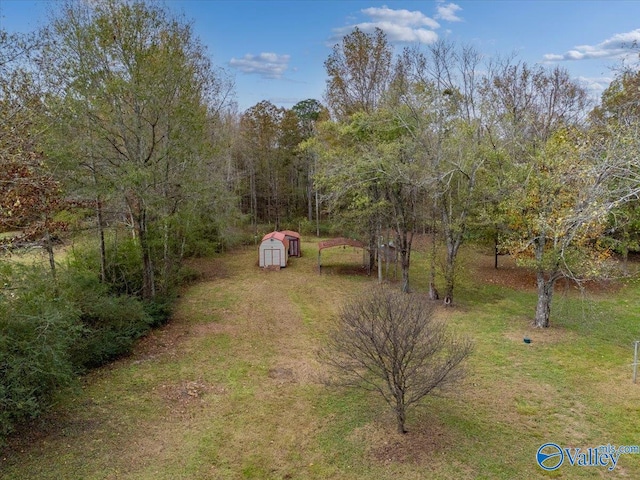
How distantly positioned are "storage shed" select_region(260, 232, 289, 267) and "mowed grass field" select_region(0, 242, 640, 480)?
8095 mm

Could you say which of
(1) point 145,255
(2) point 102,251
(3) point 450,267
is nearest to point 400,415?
(3) point 450,267

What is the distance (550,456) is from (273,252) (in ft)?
56.3

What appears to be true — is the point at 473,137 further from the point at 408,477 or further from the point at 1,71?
the point at 1,71

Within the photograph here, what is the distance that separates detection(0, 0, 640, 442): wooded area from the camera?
774cm

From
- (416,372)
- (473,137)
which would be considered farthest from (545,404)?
(473,137)

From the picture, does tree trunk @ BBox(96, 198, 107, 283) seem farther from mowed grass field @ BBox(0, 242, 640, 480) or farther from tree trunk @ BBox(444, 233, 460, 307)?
tree trunk @ BBox(444, 233, 460, 307)

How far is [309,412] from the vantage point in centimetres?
839

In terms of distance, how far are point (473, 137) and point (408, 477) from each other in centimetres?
1181

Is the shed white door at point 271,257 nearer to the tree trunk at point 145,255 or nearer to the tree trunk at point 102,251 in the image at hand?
the tree trunk at point 145,255

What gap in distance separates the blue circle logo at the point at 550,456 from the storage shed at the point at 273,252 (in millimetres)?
16800

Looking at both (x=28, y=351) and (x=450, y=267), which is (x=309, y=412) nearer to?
(x=28, y=351)

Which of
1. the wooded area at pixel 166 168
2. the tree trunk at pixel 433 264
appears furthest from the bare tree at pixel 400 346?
the tree trunk at pixel 433 264

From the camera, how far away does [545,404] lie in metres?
8.52

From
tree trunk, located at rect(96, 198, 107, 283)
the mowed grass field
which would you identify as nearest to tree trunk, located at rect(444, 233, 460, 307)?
the mowed grass field
